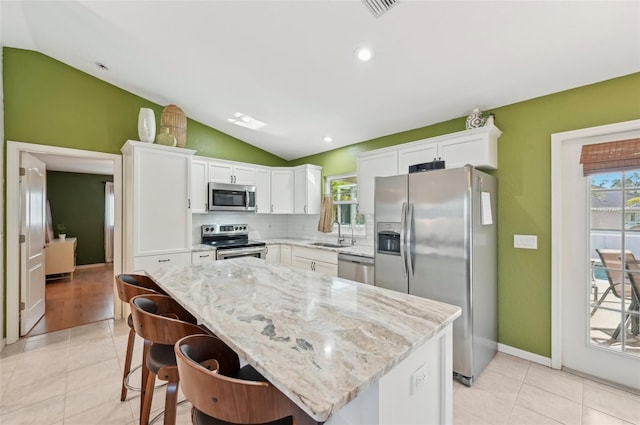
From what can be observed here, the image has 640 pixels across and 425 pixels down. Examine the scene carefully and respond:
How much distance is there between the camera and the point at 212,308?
1374mm

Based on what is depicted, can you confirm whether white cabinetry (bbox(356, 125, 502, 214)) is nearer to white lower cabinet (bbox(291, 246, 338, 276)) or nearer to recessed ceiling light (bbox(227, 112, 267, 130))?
white lower cabinet (bbox(291, 246, 338, 276))

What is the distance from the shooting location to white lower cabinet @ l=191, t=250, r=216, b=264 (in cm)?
367

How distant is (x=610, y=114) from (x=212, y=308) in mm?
3274

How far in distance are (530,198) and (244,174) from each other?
372 cm

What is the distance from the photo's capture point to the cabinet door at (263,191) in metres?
4.64

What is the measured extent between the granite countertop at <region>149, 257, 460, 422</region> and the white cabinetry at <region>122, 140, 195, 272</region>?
150 centimetres

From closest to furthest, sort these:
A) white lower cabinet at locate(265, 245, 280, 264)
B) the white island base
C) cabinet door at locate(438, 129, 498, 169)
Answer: the white island base < cabinet door at locate(438, 129, 498, 169) < white lower cabinet at locate(265, 245, 280, 264)

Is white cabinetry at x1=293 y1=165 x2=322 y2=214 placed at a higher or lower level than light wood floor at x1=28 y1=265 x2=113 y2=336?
higher

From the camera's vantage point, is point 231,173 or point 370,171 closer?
point 370,171

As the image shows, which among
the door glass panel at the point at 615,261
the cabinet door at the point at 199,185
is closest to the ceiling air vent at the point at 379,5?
the door glass panel at the point at 615,261

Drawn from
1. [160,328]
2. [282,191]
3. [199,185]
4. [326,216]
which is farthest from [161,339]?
[282,191]

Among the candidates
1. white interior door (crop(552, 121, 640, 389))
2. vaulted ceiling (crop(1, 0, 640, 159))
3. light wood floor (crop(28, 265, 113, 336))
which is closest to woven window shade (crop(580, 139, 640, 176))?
white interior door (crop(552, 121, 640, 389))

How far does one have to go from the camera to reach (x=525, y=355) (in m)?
2.68

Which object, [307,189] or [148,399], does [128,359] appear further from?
[307,189]
